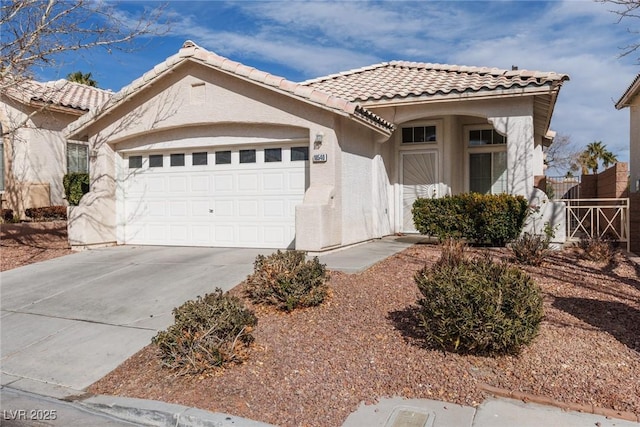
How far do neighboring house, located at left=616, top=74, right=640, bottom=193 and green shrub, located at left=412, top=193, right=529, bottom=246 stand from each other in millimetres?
7771

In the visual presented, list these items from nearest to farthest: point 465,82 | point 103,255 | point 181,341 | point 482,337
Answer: point 482,337 → point 181,341 → point 103,255 → point 465,82

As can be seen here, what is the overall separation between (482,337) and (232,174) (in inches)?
323

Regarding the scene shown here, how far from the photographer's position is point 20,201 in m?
16.4

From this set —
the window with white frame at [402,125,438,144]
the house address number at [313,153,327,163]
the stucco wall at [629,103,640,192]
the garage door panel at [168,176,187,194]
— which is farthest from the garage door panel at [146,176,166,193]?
the stucco wall at [629,103,640,192]

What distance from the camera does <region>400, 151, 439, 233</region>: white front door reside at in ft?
45.7

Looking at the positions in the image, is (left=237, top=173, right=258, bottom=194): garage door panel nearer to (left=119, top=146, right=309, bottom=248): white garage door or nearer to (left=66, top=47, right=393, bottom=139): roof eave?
(left=119, top=146, right=309, bottom=248): white garage door

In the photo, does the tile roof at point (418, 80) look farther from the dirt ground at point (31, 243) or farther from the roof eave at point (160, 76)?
the dirt ground at point (31, 243)

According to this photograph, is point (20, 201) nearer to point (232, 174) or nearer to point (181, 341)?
point (232, 174)

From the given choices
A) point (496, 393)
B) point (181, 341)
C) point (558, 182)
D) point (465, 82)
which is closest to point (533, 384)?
point (496, 393)

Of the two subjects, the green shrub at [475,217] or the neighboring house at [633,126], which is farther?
the neighboring house at [633,126]

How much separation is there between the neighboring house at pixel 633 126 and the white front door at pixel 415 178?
7105 millimetres

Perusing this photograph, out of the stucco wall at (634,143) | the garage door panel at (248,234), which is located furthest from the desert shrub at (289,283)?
the stucco wall at (634,143)

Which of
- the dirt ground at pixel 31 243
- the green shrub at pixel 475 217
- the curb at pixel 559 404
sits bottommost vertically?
the curb at pixel 559 404

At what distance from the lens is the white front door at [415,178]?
45.7 feet
